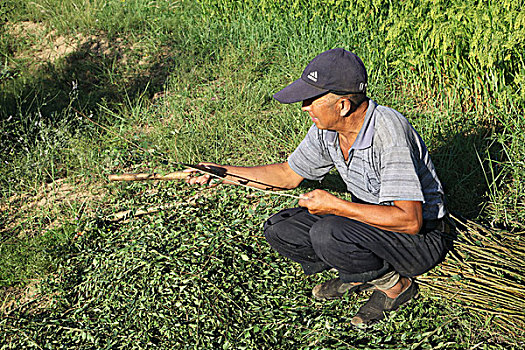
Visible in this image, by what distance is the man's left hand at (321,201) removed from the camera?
2586mm

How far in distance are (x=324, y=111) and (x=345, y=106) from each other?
110 mm

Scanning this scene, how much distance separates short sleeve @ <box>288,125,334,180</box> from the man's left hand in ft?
1.39

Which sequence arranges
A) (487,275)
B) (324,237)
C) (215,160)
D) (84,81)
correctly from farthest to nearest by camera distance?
(84,81), (215,160), (487,275), (324,237)

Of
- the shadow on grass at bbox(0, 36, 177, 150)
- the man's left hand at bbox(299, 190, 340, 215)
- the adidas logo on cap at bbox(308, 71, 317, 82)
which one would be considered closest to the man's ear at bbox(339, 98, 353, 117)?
the adidas logo on cap at bbox(308, 71, 317, 82)

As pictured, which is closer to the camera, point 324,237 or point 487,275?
point 324,237

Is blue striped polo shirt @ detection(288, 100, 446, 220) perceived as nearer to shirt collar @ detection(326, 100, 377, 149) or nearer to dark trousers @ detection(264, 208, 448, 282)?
shirt collar @ detection(326, 100, 377, 149)

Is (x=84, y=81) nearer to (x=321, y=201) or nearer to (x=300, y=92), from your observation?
(x=300, y=92)

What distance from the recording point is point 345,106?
257 centimetres

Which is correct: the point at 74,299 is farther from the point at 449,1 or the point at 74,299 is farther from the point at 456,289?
the point at 449,1

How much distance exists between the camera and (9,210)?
4137 mm

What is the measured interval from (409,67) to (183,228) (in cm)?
254

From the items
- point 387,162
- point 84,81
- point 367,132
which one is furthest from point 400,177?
point 84,81

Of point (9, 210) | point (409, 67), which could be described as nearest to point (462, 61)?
point (409, 67)

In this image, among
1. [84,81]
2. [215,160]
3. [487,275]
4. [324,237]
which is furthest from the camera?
[84,81]
